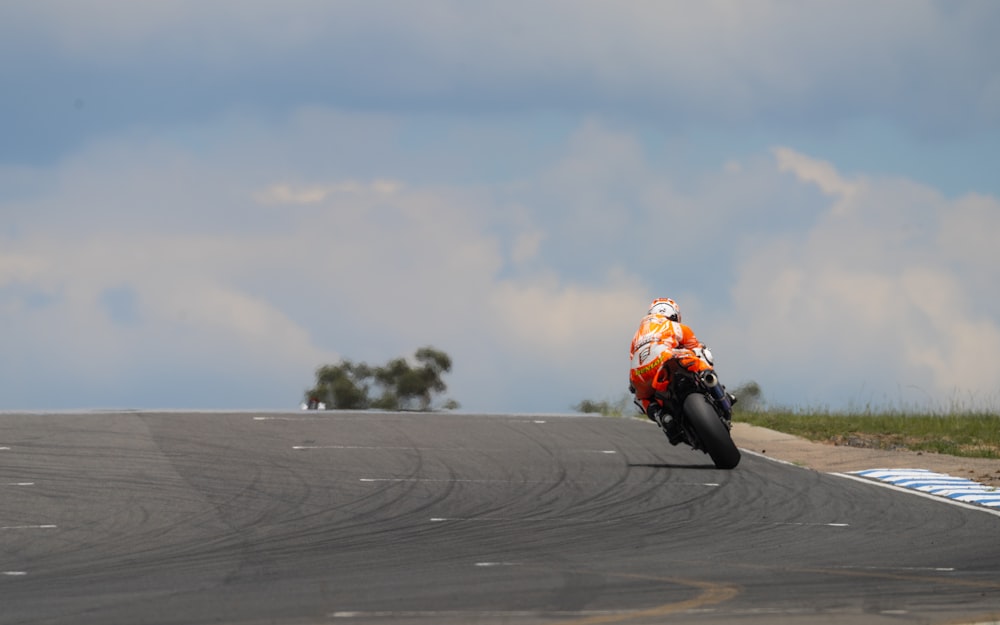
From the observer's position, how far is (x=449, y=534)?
12266mm

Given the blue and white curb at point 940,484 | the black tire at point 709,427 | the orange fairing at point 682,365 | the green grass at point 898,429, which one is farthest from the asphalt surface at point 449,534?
the green grass at point 898,429

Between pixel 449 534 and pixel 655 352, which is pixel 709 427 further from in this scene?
pixel 449 534

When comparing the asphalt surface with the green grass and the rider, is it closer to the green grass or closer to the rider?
the rider

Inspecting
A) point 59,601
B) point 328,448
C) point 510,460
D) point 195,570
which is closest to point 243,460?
point 328,448

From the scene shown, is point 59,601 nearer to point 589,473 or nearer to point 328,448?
point 589,473

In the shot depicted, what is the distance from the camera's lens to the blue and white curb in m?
15.9

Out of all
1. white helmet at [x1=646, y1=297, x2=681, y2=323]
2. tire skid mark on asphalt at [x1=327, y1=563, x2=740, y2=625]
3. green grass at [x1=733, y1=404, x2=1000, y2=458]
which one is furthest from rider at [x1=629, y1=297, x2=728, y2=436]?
tire skid mark on asphalt at [x1=327, y1=563, x2=740, y2=625]

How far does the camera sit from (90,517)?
13.1 metres

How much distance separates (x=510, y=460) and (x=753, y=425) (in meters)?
9.43

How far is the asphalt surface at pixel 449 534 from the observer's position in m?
8.80

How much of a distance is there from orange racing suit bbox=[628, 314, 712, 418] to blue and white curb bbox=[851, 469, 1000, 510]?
9.13 feet

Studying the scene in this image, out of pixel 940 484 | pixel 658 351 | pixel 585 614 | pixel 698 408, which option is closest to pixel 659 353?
pixel 658 351

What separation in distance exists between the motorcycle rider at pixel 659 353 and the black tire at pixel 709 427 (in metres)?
0.47

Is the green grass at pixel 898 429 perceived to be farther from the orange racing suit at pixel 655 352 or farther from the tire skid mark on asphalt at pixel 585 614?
the tire skid mark on asphalt at pixel 585 614
